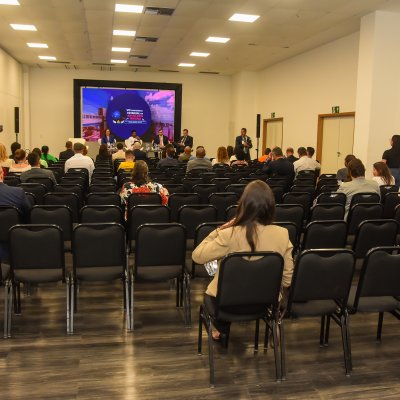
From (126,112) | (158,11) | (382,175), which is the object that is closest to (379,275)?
(382,175)

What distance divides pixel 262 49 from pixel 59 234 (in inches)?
486

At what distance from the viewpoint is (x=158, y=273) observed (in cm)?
378

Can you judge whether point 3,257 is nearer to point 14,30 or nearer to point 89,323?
point 89,323

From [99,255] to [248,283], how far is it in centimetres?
140

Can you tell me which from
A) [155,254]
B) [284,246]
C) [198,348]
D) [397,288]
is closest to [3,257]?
[155,254]

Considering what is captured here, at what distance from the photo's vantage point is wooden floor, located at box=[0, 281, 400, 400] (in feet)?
9.51

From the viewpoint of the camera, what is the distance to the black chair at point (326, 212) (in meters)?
5.34

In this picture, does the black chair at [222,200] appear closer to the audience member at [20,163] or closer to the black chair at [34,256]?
the black chair at [34,256]

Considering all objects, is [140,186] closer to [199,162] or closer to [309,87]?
[199,162]

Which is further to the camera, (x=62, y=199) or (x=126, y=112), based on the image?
(x=126, y=112)

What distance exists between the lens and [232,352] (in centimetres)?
343

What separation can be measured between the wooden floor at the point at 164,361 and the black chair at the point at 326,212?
4.81 ft

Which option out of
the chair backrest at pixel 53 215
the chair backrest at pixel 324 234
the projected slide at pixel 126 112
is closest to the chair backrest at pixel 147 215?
the chair backrest at pixel 53 215

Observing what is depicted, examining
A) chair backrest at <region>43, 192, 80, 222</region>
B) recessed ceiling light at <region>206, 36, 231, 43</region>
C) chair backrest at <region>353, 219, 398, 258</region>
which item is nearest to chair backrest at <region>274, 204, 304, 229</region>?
chair backrest at <region>353, 219, 398, 258</region>
